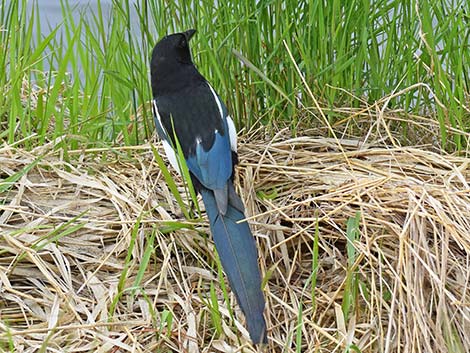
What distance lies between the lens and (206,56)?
2168mm

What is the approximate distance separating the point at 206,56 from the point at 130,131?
0.83 feet

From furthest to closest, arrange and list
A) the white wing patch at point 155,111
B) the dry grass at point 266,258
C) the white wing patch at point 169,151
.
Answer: the white wing patch at point 155,111, the white wing patch at point 169,151, the dry grass at point 266,258

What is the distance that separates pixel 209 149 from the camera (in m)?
1.86

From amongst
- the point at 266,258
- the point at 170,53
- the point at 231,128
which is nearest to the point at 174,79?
the point at 170,53

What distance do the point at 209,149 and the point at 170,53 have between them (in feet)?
1.05

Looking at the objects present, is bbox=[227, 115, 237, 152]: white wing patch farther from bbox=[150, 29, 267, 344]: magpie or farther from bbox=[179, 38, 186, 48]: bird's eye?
bbox=[179, 38, 186, 48]: bird's eye

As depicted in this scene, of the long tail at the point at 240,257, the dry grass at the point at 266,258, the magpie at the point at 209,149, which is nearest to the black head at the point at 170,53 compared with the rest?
the magpie at the point at 209,149

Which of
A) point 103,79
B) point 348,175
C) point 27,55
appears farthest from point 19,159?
point 348,175

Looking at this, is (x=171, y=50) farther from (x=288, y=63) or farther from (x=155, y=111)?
(x=288, y=63)

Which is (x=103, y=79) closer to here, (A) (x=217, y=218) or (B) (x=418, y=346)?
(A) (x=217, y=218)

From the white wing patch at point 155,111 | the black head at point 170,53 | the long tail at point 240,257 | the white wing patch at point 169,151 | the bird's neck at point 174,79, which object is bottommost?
the long tail at point 240,257

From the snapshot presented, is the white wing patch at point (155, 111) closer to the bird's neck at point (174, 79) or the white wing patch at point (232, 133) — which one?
the bird's neck at point (174, 79)

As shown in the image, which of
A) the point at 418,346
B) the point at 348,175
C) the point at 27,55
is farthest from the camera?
the point at 27,55

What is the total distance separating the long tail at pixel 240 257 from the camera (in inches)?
56.9
